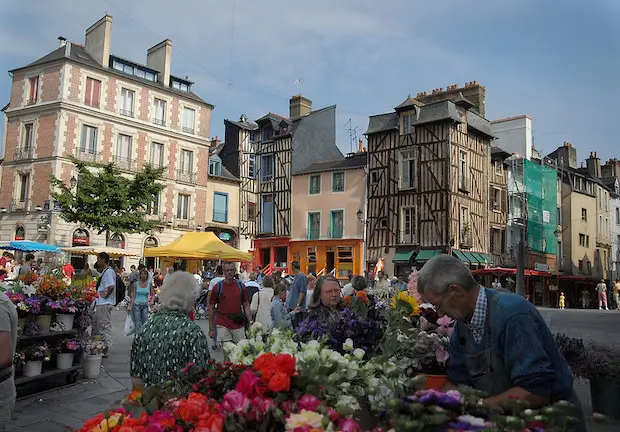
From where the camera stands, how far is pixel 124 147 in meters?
32.0

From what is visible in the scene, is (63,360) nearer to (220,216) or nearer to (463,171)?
(463,171)

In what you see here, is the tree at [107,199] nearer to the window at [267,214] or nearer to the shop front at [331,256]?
the shop front at [331,256]

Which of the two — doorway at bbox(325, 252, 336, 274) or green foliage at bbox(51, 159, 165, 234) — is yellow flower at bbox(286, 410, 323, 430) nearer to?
green foliage at bbox(51, 159, 165, 234)

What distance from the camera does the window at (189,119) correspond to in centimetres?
3512

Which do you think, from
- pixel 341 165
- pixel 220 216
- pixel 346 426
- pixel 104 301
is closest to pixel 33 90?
pixel 220 216

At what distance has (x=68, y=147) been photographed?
29422 millimetres

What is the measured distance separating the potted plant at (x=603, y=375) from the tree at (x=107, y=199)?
21161 millimetres

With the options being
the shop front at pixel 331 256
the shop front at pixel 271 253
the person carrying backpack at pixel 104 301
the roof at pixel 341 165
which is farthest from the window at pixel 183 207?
the person carrying backpack at pixel 104 301

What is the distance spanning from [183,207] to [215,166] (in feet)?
13.8

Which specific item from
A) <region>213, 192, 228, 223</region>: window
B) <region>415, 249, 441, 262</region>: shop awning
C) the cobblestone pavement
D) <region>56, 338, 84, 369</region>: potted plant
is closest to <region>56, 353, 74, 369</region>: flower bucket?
<region>56, 338, 84, 369</region>: potted plant

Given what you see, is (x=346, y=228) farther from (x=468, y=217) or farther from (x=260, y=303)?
(x=260, y=303)

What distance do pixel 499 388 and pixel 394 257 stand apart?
27.4 metres

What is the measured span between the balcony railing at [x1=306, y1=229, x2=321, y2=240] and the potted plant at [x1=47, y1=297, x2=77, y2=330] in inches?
1028

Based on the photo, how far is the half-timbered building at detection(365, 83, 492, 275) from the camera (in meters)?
28.2
